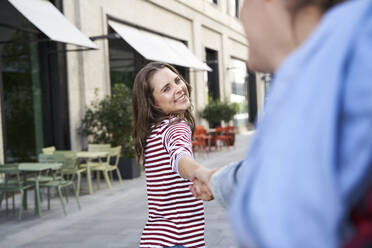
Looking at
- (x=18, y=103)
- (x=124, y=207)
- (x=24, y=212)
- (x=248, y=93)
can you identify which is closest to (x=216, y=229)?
(x=124, y=207)

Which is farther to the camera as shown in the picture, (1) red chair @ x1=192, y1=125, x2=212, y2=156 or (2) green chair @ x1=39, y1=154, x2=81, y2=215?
(1) red chair @ x1=192, y1=125, x2=212, y2=156

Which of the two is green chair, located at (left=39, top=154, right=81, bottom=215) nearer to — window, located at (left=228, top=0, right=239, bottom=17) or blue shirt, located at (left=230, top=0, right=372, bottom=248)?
blue shirt, located at (left=230, top=0, right=372, bottom=248)

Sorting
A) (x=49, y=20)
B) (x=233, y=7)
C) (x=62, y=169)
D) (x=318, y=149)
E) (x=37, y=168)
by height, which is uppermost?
(x=233, y=7)

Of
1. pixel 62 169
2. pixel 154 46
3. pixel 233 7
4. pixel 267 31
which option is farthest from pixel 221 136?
pixel 267 31


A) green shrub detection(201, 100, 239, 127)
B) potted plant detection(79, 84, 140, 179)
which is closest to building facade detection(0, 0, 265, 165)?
potted plant detection(79, 84, 140, 179)

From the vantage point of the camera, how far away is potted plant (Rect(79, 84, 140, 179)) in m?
10.1

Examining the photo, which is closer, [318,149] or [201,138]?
[318,149]

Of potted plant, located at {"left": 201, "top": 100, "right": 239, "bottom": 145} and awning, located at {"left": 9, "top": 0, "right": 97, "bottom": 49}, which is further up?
awning, located at {"left": 9, "top": 0, "right": 97, "bottom": 49}

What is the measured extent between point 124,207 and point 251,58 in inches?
266

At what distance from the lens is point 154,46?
13.5 m

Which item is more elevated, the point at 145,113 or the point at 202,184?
the point at 145,113

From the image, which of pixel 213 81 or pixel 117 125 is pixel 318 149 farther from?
pixel 213 81

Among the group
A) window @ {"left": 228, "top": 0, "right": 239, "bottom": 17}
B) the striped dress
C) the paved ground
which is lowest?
the paved ground

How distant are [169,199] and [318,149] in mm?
1612
